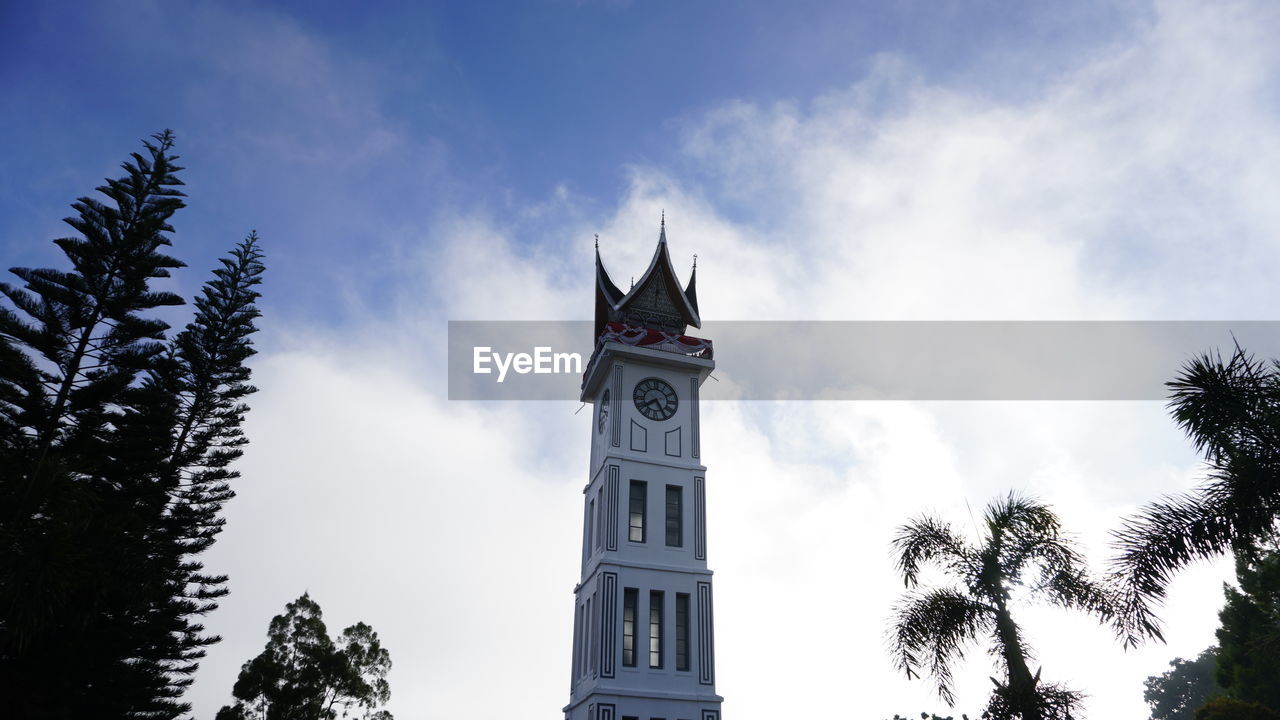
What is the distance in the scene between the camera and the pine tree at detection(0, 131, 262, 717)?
58.5ft

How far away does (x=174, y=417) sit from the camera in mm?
21672

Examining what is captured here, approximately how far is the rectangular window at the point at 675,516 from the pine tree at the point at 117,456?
503 inches

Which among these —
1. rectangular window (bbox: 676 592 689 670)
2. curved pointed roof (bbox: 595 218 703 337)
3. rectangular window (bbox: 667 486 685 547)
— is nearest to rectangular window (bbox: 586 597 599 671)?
rectangular window (bbox: 676 592 689 670)

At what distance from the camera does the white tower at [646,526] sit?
77.1 feet

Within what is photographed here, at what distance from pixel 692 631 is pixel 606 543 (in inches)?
138

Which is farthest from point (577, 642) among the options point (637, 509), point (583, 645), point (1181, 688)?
→ point (1181, 688)

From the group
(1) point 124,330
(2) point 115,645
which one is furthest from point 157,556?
(1) point 124,330

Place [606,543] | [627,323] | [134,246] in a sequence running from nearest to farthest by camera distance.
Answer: [134,246] → [606,543] → [627,323]

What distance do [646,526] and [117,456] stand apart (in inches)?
552

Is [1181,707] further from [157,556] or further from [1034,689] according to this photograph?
[157,556]

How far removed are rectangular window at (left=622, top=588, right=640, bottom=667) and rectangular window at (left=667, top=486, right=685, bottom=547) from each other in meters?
2.09

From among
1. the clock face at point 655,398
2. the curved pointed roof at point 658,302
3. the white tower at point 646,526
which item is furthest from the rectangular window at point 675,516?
the curved pointed roof at point 658,302

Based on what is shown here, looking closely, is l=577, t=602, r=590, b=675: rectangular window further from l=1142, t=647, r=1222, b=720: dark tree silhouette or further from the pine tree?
l=1142, t=647, r=1222, b=720: dark tree silhouette

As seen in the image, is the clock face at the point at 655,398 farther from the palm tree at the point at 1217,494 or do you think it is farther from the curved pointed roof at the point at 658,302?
the palm tree at the point at 1217,494
